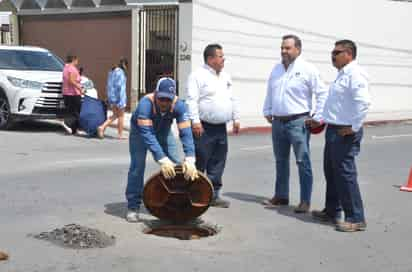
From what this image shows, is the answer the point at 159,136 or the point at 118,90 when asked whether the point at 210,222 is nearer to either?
the point at 159,136

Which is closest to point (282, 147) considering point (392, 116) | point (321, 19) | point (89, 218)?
point (89, 218)

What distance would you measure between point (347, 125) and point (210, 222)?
5.58 ft

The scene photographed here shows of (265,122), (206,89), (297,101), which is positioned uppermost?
(206,89)

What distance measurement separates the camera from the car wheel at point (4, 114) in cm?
1507

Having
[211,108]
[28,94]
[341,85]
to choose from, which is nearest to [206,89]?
[211,108]

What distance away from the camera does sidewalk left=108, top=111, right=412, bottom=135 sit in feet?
57.8

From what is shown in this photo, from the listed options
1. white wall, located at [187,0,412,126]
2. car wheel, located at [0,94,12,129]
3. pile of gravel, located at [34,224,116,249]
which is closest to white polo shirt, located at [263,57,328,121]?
pile of gravel, located at [34,224,116,249]

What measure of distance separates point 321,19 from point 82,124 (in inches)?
369

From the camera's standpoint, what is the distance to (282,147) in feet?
26.5

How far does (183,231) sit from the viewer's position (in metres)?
7.19

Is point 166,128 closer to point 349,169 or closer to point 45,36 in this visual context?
point 349,169

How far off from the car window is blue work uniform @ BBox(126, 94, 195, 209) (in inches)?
358

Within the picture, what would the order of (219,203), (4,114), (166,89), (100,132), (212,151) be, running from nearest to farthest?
(166,89) < (212,151) < (219,203) < (100,132) < (4,114)

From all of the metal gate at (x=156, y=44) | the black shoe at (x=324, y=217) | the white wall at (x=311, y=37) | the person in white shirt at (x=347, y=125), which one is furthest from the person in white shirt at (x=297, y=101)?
the metal gate at (x=156, y=44)
